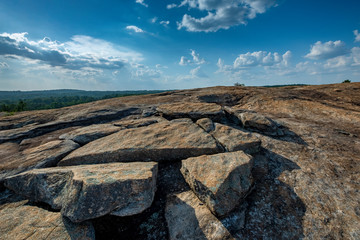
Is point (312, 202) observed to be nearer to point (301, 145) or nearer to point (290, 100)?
point (301, 145)

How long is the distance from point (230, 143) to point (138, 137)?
309 centimetres

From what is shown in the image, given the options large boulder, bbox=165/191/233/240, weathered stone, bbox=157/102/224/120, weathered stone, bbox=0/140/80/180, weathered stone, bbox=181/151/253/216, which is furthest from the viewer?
weathered stone, bbox=157/102/224/120

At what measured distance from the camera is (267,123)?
664 centimetres

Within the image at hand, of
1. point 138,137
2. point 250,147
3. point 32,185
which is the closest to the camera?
point 32,185

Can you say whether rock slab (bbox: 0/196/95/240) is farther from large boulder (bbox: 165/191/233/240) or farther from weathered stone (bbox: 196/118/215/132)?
weathered stone (bbox: 196/118/215/132)

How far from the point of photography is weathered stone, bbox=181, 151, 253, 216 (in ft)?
10.8

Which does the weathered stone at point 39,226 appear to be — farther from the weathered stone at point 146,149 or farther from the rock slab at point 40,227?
the weathered stone at point 146,149

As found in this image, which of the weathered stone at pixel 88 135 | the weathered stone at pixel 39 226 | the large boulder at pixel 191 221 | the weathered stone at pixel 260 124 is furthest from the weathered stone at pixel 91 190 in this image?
the weathered stone at pixel 260 124

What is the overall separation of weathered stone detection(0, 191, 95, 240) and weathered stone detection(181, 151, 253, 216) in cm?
227

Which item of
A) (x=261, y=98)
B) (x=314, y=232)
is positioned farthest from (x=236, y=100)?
(x=314, y=232)

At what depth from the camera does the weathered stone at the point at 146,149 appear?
4852mm

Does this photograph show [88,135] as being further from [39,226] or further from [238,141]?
[238,141]

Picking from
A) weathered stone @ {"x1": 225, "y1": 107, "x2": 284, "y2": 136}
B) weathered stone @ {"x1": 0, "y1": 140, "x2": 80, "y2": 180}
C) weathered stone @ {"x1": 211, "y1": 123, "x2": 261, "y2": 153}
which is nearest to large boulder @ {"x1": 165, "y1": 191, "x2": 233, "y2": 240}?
weathered stone @ {"x1": 211, "y1": 123, "x2": 261, "y2": 153}

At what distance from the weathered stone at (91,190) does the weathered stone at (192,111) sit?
4.06 metres
